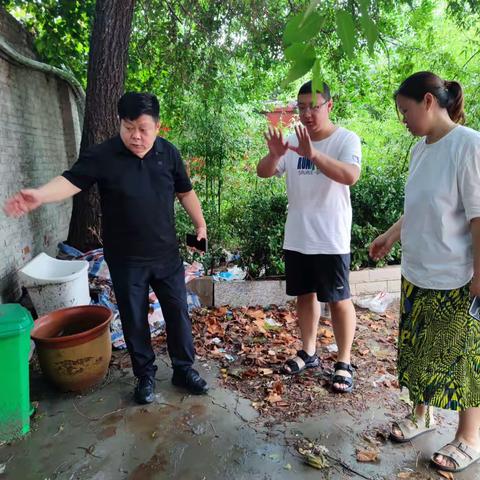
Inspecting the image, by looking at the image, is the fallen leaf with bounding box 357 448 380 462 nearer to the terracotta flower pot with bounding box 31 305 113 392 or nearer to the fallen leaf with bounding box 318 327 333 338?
the fallen leaf with bounding box 318 327 333 338

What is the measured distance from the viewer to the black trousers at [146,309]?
8.66 ft

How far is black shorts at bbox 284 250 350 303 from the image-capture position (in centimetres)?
274

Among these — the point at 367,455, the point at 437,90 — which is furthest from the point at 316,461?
the point at 437,90

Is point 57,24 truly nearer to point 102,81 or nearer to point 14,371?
point 102,81

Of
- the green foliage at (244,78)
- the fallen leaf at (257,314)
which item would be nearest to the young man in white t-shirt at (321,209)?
the fallen leaf at (257,314)

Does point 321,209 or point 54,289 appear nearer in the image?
point 321,209

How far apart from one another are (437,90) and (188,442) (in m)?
2.38

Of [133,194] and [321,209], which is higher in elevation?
[133,194]

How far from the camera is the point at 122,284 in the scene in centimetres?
263

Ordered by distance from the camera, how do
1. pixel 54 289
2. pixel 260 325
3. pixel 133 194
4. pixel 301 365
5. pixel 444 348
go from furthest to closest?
pixel 260 325
pixel 54 289
pixel 301 365
pixel 133 194
pixel 444 348

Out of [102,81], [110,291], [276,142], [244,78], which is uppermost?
[244,78]

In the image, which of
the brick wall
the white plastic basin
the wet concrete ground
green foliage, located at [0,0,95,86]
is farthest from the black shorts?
green foliage, located at [0,0,95,86]

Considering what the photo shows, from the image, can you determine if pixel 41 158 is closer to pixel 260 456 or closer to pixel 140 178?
pixel 140 178

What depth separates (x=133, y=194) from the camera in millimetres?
2502
